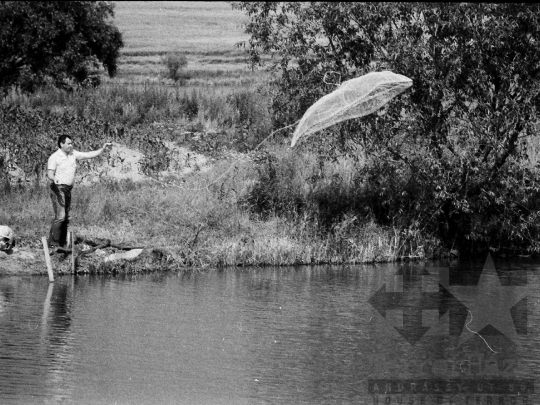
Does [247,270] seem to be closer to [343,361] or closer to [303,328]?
[303,328]

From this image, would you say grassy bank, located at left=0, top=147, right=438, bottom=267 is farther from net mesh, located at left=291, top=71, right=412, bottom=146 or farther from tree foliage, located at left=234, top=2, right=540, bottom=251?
net mesh, located at left=291, top=71, right=412, bottom=146

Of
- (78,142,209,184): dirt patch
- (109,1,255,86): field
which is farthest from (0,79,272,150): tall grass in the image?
(109,1,255,86): field

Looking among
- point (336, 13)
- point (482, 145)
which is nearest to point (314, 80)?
point (336, 13)

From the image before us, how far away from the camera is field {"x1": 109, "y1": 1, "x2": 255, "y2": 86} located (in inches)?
1774

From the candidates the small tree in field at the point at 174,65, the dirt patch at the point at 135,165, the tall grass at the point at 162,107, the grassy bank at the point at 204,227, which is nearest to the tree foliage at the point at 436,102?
the grassy bank at the point at 204,227

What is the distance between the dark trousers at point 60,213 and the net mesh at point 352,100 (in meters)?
4.94

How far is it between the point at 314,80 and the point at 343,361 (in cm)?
1010

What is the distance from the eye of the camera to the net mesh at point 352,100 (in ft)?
52.6

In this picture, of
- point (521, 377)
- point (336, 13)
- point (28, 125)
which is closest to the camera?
point (521, 377)

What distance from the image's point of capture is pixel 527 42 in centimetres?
2166

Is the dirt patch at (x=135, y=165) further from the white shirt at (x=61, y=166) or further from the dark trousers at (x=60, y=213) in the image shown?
the white shirt at (x=61, y=166)

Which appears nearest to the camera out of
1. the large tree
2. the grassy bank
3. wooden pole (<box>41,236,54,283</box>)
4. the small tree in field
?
wooden pole (<box>41,236,54,283</box>)

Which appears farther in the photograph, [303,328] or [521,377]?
[303,328]

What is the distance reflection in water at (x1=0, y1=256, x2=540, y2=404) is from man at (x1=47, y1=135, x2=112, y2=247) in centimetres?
121
